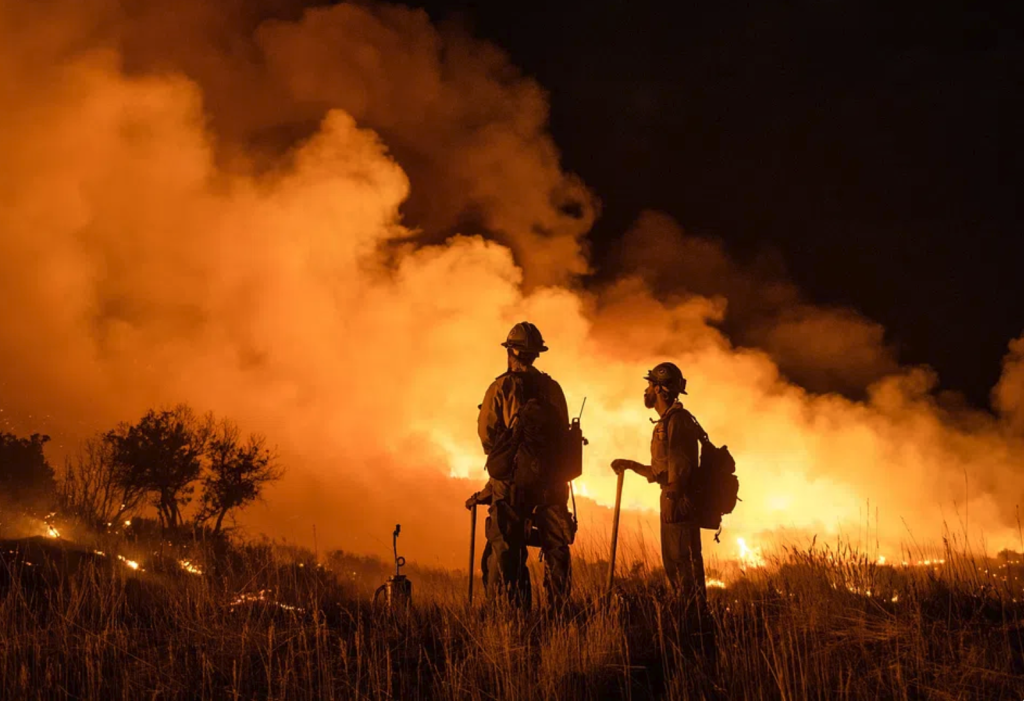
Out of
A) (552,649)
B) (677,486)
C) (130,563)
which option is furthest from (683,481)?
(130,563)

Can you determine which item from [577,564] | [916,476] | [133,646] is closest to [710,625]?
[577,564]

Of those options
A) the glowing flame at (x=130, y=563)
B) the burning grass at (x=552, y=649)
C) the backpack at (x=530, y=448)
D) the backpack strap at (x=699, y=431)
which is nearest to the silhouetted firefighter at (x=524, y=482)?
the backpack at (x=530, y=448)

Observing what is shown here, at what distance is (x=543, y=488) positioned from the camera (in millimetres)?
7027

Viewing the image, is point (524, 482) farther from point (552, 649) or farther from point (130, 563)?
point (130, 563)

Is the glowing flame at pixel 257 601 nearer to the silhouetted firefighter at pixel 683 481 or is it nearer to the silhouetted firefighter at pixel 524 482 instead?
the silhouetted firefighter at pixel 524 482

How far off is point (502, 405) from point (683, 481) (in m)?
1.99

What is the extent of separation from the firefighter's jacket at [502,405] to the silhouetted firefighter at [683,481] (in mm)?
1005

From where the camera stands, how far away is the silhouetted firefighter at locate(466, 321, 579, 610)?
693 centimetres

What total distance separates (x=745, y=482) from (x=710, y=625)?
2949 centimetres

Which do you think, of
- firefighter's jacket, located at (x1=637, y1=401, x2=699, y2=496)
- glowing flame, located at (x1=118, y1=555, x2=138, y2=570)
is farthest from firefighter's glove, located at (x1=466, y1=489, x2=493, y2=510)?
glowing flame, located at (x1=118, y1=555, x2=138, y2=570)

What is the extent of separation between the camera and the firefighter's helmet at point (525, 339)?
24.4 ft

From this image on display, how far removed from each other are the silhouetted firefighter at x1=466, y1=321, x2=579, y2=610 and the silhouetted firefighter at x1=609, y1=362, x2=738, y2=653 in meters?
0.72

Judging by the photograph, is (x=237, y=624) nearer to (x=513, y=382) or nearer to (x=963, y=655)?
(x=513, y=382)

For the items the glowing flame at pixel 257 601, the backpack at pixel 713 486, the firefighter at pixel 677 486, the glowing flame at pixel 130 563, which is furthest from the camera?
the glowing flame at pixel 130 563
